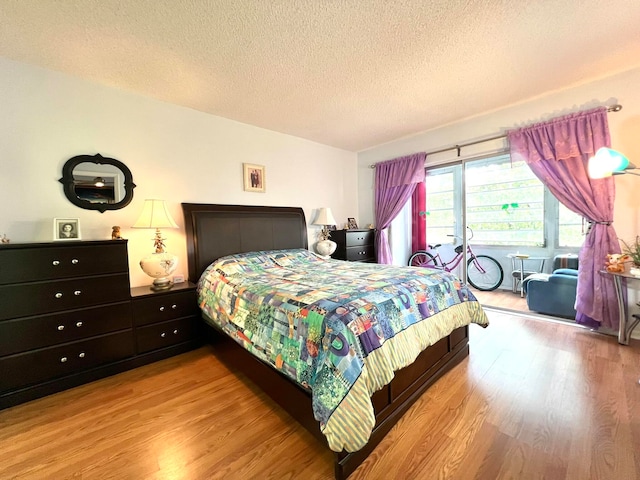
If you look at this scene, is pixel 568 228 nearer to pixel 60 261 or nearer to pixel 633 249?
pixel 633 249

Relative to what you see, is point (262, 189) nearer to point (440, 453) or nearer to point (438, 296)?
point (438, 296)

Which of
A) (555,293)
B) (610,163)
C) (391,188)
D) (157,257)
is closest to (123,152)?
(157,257)

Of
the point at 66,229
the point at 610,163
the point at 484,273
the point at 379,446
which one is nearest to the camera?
the point at 379,446

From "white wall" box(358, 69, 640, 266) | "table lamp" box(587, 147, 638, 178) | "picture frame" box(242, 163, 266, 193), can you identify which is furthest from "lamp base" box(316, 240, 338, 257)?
"table lamp" box(587, 147, 638, 178)

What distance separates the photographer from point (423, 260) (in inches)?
197

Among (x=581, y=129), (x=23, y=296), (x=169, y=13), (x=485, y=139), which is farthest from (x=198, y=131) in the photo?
(x=581, y=129)

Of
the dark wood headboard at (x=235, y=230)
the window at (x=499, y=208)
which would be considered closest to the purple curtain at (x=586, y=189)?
the window at (x=499, y=208)

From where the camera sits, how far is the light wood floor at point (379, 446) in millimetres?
1294

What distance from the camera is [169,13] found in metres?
1.66

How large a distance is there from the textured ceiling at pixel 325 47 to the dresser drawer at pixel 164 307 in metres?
1.99

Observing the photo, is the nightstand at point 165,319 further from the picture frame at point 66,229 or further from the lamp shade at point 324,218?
the lamp shade at point 324,218

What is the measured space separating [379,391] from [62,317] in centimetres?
235

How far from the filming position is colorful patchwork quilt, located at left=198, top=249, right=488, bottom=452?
4.04 ft

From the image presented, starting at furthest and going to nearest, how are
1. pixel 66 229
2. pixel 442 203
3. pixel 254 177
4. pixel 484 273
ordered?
1. pixel 442 203
2. pixel 484 273
3. pixel 254 177
4. pixel 66 229
